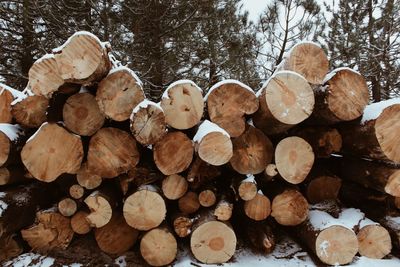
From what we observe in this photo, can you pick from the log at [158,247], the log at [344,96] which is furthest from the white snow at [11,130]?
the log at [344,96]

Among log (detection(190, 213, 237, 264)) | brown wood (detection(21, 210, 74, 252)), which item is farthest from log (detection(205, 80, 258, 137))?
brown wood (detection(21, 210, 74, 252))

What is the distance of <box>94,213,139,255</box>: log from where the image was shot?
273 cm

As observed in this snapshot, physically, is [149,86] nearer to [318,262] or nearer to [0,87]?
[0,87]

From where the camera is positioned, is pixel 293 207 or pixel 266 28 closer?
pixel 293 207

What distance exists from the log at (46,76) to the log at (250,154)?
1364 millimetres

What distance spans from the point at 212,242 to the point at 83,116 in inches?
51.8

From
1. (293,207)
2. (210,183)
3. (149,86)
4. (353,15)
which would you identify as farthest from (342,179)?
(353,15)

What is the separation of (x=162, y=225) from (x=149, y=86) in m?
5.76

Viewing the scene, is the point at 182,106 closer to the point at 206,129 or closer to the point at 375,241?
the point at 206,129

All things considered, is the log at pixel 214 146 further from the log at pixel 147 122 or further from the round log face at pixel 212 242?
the round log face at pixel 212 242

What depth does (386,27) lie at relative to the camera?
9.26 meters

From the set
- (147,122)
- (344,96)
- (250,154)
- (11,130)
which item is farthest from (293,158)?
(11,130)

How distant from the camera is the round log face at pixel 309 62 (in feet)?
9.57

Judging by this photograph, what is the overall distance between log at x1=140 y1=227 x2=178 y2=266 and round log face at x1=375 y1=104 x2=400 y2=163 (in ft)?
5.43
